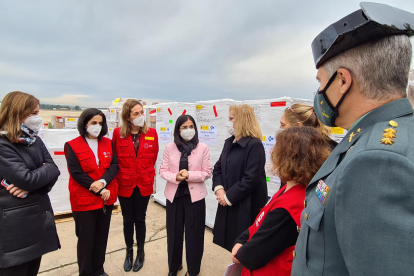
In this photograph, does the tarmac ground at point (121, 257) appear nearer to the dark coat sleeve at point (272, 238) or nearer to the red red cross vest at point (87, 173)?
the red red cross vest at point (87, 173)

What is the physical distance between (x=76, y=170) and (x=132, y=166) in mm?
635

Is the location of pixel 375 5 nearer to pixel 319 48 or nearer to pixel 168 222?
pixel 319 48

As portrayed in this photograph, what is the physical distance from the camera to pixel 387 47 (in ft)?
2.18

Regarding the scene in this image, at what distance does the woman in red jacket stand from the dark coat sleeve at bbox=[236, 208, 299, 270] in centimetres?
190

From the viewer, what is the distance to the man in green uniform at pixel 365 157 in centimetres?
51

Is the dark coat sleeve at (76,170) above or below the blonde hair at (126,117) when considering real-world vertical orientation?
below

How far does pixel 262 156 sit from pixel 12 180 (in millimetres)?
2170

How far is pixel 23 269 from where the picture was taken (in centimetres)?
183

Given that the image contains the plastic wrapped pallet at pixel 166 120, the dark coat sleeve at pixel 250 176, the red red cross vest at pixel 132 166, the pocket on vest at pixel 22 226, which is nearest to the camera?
the pocket on vest at pixel 22 226

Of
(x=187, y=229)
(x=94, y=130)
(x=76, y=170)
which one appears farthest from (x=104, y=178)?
(x=187, y=229)

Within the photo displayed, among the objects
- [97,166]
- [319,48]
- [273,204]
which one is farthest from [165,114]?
[319,48]

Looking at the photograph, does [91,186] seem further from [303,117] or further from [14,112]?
[303,117]

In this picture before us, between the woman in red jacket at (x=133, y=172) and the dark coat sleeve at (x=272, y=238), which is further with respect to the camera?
the woman in red jacket at (x=133, y=172)

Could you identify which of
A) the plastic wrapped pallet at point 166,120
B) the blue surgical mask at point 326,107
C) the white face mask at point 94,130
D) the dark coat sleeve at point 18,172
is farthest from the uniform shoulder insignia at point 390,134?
the plastic wrapped pallet at point 166,120
